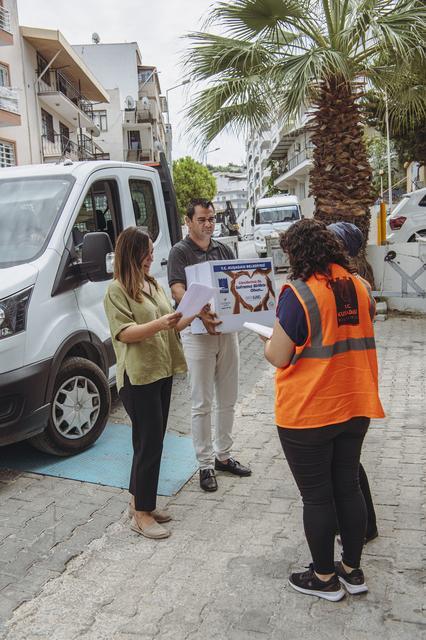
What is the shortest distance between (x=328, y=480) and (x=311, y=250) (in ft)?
3.31

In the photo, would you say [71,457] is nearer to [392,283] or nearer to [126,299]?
[126,299]

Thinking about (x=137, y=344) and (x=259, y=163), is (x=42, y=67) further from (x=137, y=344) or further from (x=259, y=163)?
(x=259, y=163)

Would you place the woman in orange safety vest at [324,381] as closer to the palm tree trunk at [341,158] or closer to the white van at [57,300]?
the white van at [57,300]

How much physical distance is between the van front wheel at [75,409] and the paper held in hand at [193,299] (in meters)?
1.68

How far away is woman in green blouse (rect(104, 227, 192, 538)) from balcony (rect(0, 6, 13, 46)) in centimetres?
2385

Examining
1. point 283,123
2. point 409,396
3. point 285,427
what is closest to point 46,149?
point 283,123

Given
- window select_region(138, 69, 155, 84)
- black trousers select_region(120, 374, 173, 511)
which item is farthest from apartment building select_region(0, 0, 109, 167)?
window select_region(138, 69, 155, 84)

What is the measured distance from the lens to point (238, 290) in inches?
152

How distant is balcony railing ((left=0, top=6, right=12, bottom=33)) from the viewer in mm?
24380

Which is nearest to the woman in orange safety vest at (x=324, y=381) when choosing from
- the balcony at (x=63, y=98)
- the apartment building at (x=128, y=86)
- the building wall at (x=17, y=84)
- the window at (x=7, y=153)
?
the window at (x=7, y=153)

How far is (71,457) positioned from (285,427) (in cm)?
249

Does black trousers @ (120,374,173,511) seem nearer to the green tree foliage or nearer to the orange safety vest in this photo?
the orange safety vest

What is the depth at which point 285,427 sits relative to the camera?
9.21 feet

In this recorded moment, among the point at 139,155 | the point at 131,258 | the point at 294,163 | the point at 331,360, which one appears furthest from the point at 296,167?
the point at 331,360
